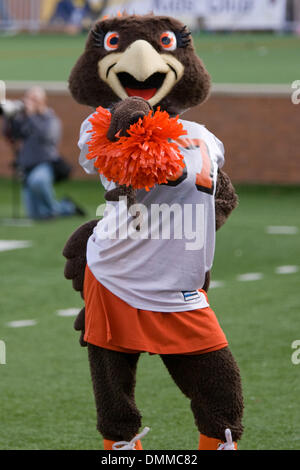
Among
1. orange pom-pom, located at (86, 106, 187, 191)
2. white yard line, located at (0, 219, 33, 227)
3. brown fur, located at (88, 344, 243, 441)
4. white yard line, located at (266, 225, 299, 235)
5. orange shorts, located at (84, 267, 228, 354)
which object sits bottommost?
white yard line, located at (0, 219, 33, 227)

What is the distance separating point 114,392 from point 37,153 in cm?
944

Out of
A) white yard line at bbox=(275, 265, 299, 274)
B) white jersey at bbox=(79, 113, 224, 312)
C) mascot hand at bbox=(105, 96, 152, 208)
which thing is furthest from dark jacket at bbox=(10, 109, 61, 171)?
mascot hand at bbox=(105, 96, 152, 208)

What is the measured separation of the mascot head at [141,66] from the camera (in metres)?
4.14

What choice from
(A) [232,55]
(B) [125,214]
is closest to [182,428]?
(B) [125,214]

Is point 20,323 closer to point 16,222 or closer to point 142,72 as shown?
point 142,72

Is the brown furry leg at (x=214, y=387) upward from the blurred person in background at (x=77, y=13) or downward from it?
upward

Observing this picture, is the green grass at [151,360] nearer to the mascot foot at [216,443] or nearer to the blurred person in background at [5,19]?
the mascot foot at [216,443]

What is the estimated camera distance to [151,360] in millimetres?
6520

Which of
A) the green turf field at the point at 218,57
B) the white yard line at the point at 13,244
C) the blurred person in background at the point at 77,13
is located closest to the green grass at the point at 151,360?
the white yard line at the point at 13,244

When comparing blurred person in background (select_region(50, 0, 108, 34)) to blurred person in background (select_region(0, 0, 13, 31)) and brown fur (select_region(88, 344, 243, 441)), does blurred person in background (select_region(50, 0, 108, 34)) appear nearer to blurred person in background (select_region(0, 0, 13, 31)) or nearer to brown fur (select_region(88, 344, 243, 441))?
blurred person in background (select_region(0, 0, 13, 31))

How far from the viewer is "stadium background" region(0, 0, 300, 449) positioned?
5312 mm

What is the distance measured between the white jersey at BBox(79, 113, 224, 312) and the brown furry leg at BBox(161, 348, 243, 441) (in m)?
0.21

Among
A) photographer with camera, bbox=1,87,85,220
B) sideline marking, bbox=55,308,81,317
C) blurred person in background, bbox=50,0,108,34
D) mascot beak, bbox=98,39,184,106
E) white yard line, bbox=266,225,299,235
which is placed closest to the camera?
mascot beak, bbox=98,39,184,106

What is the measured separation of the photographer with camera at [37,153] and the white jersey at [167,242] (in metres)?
8.97
